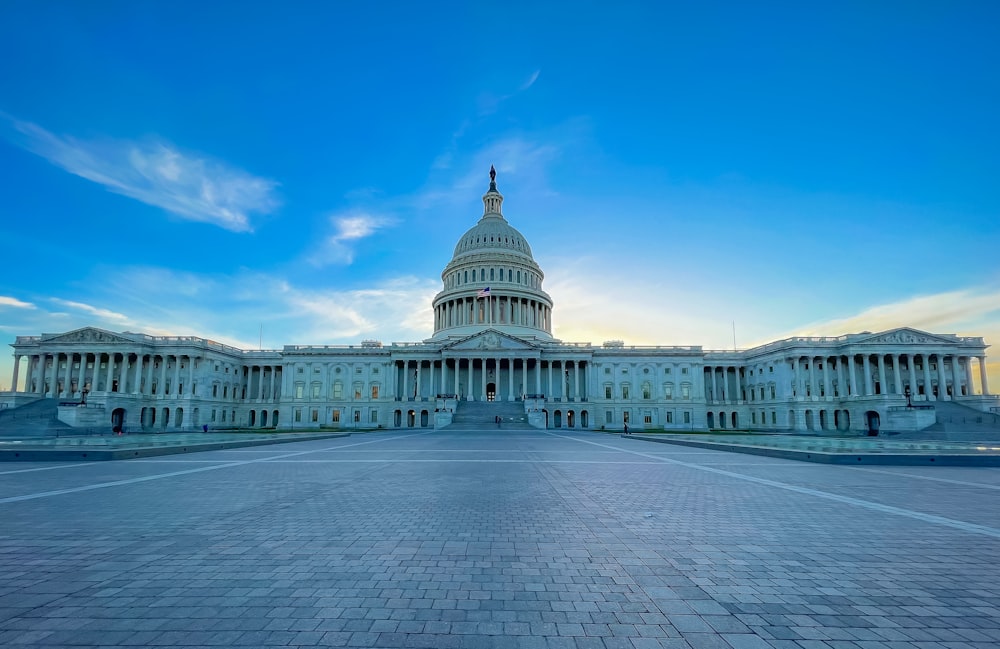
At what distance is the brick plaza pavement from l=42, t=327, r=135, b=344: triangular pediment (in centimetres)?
9201

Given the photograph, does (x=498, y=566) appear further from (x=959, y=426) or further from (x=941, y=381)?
(x=941, y=381)

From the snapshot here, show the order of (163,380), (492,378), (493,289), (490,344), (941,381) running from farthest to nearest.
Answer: (493,289) < (492,378) < (490,344) < (163,380) < (941,381)

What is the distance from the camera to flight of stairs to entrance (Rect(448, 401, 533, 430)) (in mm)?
76794

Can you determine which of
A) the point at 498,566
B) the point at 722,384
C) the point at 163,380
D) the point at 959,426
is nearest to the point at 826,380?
the point at 722,384

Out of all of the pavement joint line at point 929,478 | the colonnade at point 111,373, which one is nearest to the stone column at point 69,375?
the colonnade at point 111,373

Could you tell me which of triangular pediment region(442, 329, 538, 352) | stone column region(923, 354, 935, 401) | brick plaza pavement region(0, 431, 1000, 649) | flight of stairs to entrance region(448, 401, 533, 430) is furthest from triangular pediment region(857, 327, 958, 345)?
brick plaza pavement region(0, 431, 1000, 649)

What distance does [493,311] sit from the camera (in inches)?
4478

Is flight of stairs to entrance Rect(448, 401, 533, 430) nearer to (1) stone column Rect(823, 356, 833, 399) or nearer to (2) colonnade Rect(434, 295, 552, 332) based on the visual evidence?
(2) colonnade Rect(434, 295, 552, 332)

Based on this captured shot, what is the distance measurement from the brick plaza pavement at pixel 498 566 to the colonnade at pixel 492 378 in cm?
8377

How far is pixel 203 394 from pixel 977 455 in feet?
339

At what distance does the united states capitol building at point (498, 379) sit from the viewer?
87750 mm

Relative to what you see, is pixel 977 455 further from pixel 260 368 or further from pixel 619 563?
pixel 260 368

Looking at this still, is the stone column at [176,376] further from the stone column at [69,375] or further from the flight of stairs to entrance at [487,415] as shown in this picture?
the flight of stairs to entrance at [487,415]

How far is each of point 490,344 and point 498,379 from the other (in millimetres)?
9217
